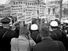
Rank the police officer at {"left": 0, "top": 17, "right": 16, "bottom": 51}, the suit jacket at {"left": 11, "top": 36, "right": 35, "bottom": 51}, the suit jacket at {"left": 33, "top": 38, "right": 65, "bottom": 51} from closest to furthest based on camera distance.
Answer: the suit jacket at {"left": 33, "top": 38, "right": 65, "bottom": 51} < the suit jacket at {"left": 11, "top": 36, "right": 35, "bottom": 51} < the police officer at {"left": 0, "top": 17, "right": 16, "bottom": 51}

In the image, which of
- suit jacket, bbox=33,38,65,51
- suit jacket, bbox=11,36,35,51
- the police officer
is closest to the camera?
suit jacket, bbox=33,38,65,51

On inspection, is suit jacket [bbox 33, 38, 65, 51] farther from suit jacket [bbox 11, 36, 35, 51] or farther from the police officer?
the police officer

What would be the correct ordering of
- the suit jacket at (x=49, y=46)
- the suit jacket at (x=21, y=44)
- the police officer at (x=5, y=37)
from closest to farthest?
the suit jacket at (x=49, y=46) → the suit jacket at (x=21, y=44) → the police officer at (x=5, y=37)

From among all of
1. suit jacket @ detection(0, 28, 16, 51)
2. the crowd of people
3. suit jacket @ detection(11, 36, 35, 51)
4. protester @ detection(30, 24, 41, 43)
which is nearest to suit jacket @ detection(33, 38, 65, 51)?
the crowd of people

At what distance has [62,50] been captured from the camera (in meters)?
1.94

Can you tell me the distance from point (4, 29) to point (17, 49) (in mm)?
703

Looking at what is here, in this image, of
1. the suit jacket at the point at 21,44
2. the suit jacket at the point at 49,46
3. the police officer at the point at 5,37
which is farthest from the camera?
the police officer at the point at 5,37

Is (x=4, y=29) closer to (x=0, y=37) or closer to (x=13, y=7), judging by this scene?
(x=0, y=37)

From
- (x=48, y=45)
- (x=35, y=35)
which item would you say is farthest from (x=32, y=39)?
(x=48, y=45)

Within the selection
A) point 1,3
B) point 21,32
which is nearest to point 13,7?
point 1,3

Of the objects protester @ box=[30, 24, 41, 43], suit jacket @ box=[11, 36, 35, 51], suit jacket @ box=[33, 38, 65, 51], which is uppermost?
suit jacket @ box=[33, 38, 65, 51]

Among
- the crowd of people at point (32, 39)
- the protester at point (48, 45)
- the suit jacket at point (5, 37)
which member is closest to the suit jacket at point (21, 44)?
the crowd of people at point (32, 39)

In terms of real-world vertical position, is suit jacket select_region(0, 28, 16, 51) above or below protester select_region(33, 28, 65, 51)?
below

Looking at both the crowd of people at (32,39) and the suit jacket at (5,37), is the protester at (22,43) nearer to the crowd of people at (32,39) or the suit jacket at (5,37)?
the crowd of people at (32,39)
